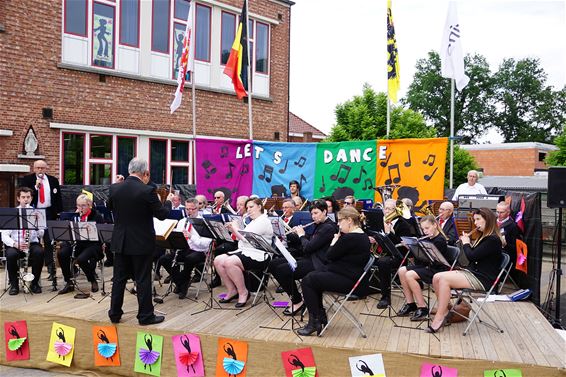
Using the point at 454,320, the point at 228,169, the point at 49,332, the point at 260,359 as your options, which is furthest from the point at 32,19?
the point at 454,320

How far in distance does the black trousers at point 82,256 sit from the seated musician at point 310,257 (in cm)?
287

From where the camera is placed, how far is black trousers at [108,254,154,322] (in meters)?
6.50

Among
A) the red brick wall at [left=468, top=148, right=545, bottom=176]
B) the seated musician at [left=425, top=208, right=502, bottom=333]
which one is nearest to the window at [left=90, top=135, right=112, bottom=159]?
the seated musician at [left=425, top=208, right=502, bottom=333]

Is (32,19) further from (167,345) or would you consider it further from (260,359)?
(260,359)

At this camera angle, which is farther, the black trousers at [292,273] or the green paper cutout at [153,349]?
the black trousers at [292,273]

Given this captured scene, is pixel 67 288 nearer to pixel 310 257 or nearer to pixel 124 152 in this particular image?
pixel 310 257

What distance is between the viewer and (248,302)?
777cm

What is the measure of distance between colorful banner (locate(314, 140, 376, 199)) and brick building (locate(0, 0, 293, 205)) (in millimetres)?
5753

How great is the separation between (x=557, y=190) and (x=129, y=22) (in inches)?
481

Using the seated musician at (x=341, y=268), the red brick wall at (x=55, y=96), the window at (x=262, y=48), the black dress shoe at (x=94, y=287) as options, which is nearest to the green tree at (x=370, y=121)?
the window at (x=262, y=48)

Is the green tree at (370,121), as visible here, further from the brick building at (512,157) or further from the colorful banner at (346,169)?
the colorful banner at (346,169)

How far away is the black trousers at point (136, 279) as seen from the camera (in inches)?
256

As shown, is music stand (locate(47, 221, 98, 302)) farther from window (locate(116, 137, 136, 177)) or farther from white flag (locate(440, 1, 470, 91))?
white flag (locate(440, 1, 470, 91))

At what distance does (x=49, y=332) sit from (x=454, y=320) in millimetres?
5155
